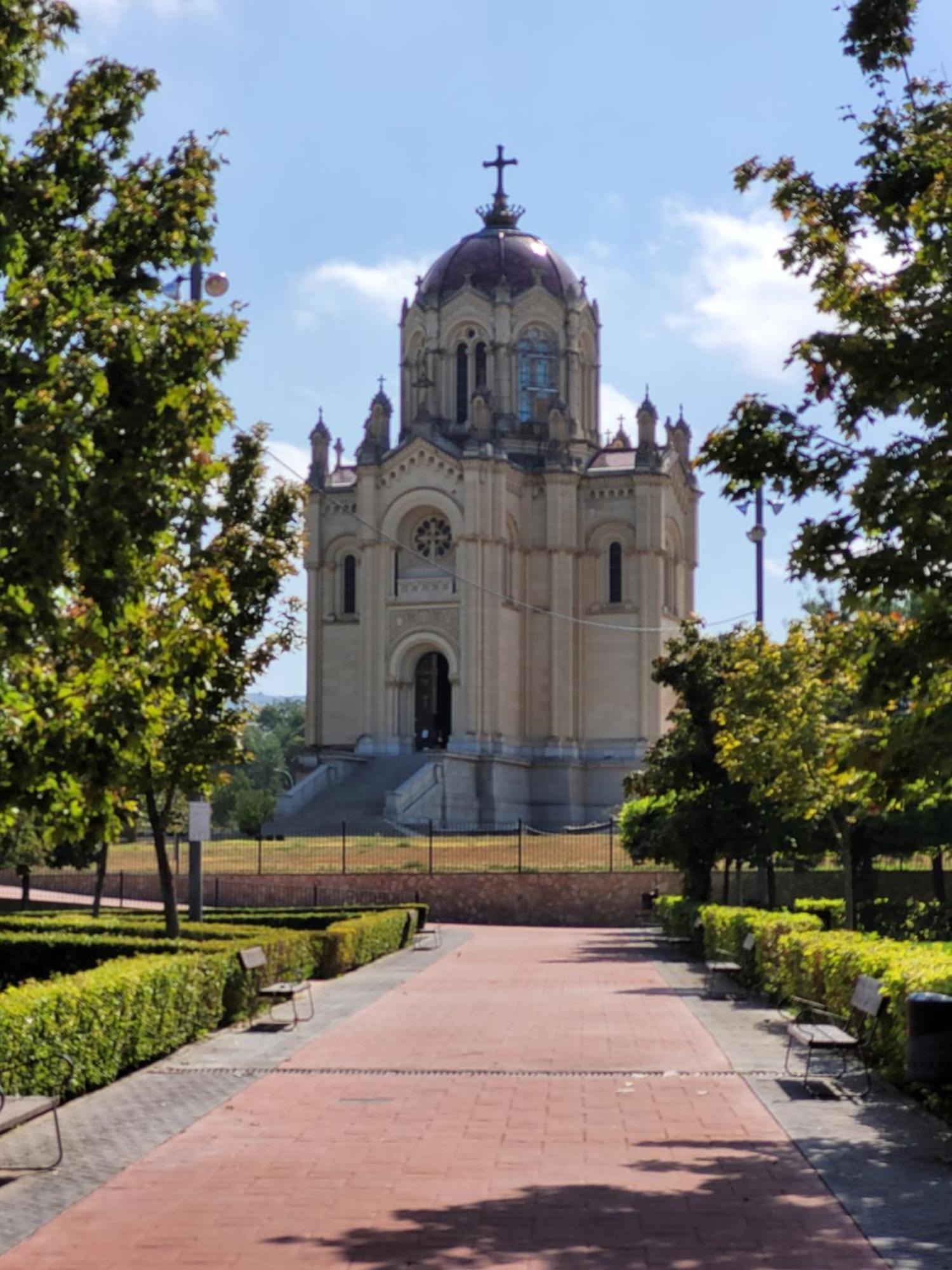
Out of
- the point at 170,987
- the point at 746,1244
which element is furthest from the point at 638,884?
the point at 746,1244

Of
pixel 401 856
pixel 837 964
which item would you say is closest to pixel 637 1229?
pixel 837 964

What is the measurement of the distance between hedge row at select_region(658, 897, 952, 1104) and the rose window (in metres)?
43.3

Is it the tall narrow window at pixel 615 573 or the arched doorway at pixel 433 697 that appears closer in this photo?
the arched doorway at pixel 433 697

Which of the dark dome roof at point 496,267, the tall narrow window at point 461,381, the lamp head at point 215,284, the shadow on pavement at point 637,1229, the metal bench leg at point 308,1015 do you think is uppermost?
the dark dome roof at point 496,267

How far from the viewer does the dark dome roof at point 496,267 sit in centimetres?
7231

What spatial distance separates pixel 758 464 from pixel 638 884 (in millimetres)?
30695

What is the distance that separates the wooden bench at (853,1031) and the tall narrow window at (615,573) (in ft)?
177

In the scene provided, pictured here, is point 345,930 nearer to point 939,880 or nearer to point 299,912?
point 299,912

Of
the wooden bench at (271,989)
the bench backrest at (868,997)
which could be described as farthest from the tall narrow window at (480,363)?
the bench backrest at (868,997)

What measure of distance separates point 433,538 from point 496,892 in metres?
29.4

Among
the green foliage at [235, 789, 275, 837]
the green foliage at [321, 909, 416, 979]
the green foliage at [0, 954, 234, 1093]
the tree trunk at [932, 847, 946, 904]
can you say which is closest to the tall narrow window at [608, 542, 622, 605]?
the green foliage at [235, 789, 275, 837]

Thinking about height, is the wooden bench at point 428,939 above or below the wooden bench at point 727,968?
below

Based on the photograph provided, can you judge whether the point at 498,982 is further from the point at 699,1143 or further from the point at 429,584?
the point at 429,584

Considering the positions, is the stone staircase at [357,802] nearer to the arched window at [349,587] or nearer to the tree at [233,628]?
the arched window at [349,587]
